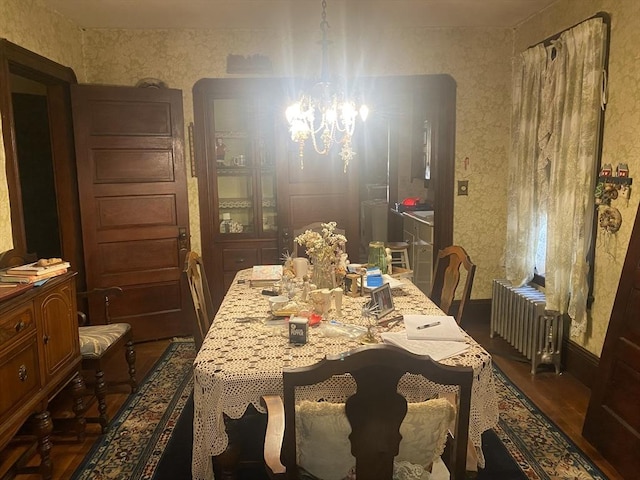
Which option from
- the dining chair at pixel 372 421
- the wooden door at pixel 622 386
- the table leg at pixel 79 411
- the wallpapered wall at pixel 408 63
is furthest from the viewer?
the wallpapered wall at pixel 408 63

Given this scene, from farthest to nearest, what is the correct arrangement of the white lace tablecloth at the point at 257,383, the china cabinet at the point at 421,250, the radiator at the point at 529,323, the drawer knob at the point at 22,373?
the china cabinet at the point at 421,250 → the radiator at the point at 529,323 → the drawer knob at the point at 22,373 → the white lace tablecloth at the point at 257,383

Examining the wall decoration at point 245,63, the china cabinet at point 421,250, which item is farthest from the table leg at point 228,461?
the china cabinet at point 421,250

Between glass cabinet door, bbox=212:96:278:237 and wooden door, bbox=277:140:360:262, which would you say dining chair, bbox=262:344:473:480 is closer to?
wooden door, bbox=277:140:360:262

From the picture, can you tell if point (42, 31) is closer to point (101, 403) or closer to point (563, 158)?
point (101, 403)

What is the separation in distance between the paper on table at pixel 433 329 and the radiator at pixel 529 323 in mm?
1538

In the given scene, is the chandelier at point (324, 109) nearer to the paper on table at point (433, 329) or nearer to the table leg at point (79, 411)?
the paper on table at point (433, 329)

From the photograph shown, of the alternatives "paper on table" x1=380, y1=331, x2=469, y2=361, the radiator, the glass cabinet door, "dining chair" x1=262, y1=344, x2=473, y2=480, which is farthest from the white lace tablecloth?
the glass cabinet door

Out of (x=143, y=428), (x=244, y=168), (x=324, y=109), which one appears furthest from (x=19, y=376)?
(x=244, y=168)

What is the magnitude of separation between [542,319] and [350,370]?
2.54 meters

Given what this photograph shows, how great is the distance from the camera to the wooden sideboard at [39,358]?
2.10 metres

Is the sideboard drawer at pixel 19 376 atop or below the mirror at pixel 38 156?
below

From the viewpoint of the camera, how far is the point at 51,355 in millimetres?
2465

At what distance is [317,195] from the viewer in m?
4.46

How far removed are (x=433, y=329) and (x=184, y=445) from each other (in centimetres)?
148
